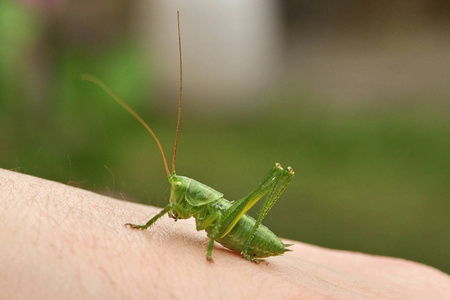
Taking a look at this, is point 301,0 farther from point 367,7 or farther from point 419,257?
point 419,257

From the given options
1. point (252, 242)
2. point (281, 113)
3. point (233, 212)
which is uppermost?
point (233, 212)

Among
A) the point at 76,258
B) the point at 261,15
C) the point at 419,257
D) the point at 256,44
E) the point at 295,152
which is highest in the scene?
the point at 261,15

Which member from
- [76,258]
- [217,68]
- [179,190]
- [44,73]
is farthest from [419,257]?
[217,68]

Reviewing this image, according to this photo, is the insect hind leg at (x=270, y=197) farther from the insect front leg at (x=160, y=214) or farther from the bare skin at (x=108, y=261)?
the insect front leg at (x=160, y=214)

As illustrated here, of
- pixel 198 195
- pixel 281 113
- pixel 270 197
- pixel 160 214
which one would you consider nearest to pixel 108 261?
pixel 160 214

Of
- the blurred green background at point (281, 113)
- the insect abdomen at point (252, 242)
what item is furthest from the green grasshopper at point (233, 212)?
the blurred green background at point (281, 113)

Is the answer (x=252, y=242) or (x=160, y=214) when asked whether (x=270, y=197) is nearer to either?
(x=252, y=242)
